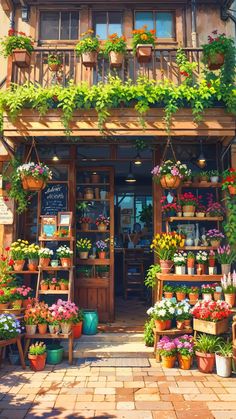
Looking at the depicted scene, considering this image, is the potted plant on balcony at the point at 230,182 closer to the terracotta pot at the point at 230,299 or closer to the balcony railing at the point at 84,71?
the terracotta pot at the point at 230,299

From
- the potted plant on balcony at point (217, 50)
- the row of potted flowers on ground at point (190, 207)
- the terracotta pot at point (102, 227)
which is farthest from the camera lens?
the terracotta pot at point (102, 227)

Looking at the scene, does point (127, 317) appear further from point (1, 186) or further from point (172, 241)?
point (1, 186)

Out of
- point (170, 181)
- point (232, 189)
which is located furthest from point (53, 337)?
point (232, 189)

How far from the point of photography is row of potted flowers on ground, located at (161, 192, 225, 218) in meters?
7.03

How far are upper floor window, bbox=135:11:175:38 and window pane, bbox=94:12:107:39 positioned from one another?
29.9 inches

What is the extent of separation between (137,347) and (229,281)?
209cm

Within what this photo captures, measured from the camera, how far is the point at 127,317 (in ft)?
26.3

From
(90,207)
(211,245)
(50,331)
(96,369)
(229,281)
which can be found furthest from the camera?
(90,207)

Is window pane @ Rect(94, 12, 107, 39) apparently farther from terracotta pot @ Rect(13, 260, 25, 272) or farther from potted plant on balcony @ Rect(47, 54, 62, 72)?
terracotta pot @ Rect(13, 260, 25, 272)

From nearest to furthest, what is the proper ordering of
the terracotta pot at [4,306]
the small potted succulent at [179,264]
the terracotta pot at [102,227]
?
the terracotta pot at [4,306] < the small potted succulent at [179,264] < the terracotta pot at [102,227]

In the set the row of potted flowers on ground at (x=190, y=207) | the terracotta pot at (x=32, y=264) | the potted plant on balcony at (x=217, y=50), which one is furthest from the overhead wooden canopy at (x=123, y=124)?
the terracotta pot at (x=32, y=264)

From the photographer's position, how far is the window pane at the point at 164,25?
8.05 m

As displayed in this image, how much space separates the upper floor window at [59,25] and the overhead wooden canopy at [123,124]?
2.78 meters

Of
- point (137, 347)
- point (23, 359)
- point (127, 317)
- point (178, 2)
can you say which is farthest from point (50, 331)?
point (178, 2)
